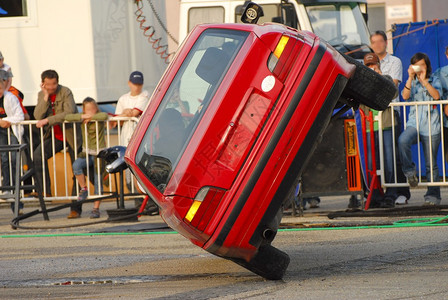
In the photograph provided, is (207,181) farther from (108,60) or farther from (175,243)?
(108,60)

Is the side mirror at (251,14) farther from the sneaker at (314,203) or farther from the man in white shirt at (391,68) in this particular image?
the sneaker at (314,203)

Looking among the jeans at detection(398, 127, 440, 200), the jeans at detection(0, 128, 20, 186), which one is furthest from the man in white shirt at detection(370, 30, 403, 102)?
the jeans at detection(0, 128, 20, 186)

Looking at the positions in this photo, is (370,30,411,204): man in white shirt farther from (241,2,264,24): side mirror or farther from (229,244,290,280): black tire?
(229,244,290,280): black tire

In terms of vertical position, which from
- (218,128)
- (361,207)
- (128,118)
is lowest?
(361,207)

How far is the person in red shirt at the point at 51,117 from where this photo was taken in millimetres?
13430

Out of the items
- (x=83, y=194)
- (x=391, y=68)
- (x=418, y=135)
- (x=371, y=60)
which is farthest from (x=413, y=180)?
(x=83, y=194)

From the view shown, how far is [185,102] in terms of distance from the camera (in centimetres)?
736

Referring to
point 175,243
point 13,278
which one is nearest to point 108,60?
point 175,243

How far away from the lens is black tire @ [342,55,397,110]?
24.2 feet

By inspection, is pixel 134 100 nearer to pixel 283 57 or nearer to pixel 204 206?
pixel 283 57

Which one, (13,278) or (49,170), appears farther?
(49,170)

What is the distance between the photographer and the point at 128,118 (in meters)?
13.2

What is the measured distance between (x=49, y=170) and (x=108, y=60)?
3169 millimetres

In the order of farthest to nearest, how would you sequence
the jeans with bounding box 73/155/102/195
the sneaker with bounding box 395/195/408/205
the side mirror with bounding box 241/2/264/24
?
the jeans with bounding box 73/155/102/195 → the sneaker with bounding box 395/195/408/205 → the side mirror with bounding box 241/2/264/24
